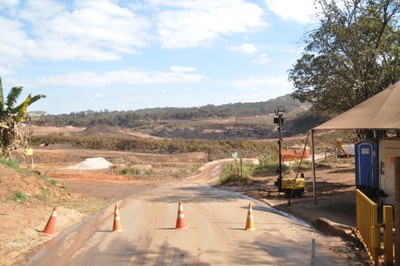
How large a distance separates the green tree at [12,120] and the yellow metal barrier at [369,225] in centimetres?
1517

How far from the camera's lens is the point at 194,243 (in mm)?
9875

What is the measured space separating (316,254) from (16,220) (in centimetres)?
828

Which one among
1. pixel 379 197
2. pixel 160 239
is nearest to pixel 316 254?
pixel 160 239

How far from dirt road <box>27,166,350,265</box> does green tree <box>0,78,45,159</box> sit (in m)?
7.58

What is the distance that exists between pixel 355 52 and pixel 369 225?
13.7 m

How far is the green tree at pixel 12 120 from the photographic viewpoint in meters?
19.6

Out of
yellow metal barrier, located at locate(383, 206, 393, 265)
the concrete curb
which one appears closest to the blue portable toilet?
the concrete curb

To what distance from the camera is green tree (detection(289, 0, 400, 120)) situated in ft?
66.2

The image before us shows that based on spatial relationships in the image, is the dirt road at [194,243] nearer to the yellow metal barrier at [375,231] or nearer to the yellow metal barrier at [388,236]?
the yellow metal barrier at [375,231]

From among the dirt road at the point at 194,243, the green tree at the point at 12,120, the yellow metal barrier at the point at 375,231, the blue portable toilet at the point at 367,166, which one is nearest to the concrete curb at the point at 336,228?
the dirt road at the point at 194,243

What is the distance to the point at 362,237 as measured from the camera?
9.58 meters

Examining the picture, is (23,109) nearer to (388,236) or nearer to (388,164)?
(388,164)

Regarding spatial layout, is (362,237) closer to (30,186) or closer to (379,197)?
(379,197)

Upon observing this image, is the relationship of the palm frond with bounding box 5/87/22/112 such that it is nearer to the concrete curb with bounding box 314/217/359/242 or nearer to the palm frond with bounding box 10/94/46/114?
the palm frond with bounding box 10/94/46/114
